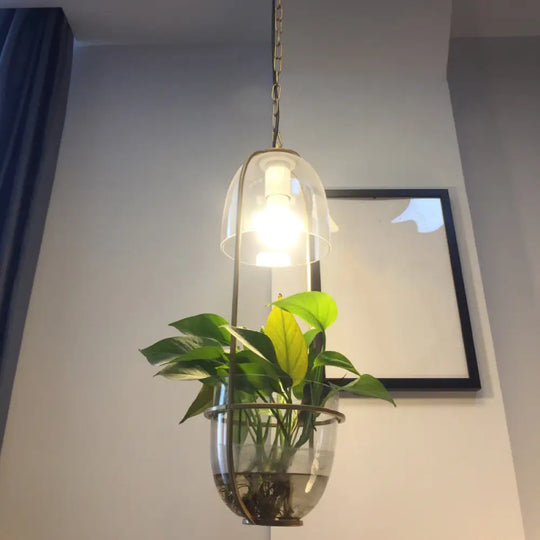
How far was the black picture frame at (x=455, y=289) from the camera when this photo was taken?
1170mm

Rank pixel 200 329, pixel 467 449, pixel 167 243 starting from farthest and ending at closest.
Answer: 1. pixel 167 243
2. pixel 467 449
3. pixel 200 329

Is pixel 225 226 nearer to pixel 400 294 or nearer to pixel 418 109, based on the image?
pixel 400 294

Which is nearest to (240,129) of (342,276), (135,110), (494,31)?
(135,110)

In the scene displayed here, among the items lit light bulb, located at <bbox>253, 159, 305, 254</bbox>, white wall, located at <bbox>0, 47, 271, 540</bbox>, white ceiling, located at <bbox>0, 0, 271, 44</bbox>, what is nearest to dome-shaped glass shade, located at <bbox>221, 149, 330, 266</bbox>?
lit light bulb, located at <bbox>253, 159, 305, 254</bbox>

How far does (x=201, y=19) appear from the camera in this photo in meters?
1.71

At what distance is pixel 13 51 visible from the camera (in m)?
1.49

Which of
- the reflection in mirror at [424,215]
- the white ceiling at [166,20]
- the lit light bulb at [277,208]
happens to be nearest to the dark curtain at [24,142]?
the white ceiling at [166,20]

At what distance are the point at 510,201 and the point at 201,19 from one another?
1.07 m

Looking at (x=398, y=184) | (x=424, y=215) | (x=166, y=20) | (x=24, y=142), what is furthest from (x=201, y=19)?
(x=424, y=215)

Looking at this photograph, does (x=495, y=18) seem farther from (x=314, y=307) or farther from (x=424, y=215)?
(x=314, y=307)

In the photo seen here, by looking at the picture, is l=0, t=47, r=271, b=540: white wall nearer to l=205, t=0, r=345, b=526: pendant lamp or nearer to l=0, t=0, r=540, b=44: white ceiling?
l=0, t=0, r=540, b=44: white ceiling

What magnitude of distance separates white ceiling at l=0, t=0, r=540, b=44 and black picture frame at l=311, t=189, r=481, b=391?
2.33 feet

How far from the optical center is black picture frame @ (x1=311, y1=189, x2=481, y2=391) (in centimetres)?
117

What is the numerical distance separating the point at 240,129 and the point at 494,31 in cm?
89
